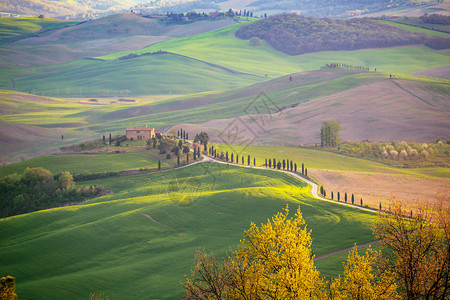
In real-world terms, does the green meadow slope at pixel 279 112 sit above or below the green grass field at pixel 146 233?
above

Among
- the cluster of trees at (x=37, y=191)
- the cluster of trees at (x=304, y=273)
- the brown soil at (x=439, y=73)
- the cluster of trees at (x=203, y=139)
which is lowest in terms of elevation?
the cluster of trees at (x=37, y=191)

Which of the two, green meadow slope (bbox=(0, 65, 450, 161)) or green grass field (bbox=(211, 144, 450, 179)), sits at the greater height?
green meadow slope (bbox=(0, 65, 450, 161))

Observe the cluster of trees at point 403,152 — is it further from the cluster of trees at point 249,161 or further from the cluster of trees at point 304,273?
the cluster of trees at point 304,273

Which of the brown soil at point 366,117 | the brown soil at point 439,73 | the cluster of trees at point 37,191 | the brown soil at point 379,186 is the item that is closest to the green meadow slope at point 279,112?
the brown soil at point 366,117

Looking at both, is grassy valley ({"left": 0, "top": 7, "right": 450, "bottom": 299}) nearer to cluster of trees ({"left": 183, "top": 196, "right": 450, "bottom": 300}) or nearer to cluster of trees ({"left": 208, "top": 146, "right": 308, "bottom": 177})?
cluster of trees ({"left": 208, "top": 146, "right": 308, "bottom": 177})

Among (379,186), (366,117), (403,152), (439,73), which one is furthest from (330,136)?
(439,73)

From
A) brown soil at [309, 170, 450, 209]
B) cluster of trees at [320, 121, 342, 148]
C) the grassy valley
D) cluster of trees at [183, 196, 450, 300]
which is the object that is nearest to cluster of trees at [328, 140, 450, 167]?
the grassy valley
